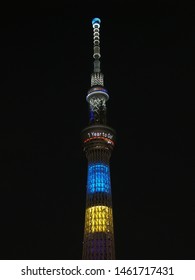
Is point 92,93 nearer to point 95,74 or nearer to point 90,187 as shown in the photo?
point 95,74

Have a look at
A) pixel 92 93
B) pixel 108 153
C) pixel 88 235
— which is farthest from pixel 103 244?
pixel 92 93

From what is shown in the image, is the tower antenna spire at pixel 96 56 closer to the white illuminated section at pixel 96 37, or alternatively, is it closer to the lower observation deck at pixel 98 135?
the white illuminated section at pixel 96 37

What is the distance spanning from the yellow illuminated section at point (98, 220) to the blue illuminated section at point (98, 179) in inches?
160

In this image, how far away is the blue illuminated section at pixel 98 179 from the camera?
94.6m

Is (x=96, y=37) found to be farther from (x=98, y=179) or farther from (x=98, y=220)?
(x=98, y=220)

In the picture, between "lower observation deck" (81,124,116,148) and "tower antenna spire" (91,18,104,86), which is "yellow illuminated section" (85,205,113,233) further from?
"tower antenna spire" (91,18,104,86)

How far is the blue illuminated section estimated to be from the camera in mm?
94625

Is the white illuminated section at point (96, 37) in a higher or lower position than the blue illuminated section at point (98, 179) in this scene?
higher

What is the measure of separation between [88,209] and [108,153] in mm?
13828

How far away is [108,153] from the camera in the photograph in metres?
99.9

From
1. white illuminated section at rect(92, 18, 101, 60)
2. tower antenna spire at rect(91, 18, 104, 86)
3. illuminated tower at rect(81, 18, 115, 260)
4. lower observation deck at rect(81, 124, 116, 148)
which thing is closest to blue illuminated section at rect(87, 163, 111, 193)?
illuminated tower at rect(81, 18, 115, 260)

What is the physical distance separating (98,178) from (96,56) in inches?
1247

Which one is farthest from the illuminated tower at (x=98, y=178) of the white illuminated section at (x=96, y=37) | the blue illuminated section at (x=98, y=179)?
the white illuminated section at (x=96, y=37)

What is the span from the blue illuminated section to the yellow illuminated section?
406cm
